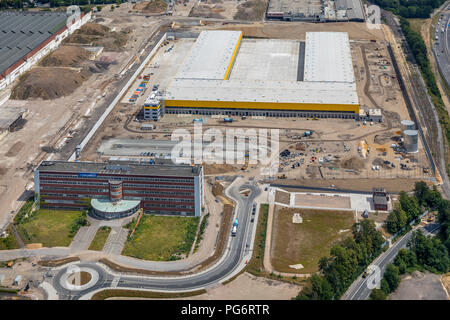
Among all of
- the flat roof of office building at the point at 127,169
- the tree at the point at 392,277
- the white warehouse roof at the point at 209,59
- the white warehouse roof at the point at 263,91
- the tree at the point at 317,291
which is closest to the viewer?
the tree at the point at 317,291

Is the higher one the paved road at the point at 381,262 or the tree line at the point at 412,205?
the tree line at the point at 412,205

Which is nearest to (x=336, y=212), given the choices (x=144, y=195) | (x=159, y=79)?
(x=144, y=195)

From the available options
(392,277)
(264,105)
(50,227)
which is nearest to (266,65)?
(264,105)

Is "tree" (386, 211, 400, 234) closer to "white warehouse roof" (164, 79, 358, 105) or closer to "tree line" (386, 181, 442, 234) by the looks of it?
"tree line" (386, 181, 442, 234)

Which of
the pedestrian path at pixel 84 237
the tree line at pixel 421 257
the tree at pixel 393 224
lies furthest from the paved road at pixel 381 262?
the pedestrian path at pixel 84 237

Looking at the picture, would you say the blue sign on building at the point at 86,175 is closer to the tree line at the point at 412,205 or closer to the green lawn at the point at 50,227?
the green lawn at the point at 50,227

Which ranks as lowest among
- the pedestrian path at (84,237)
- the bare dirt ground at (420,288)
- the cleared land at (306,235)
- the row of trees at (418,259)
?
the pedestrian path at (84,237)
